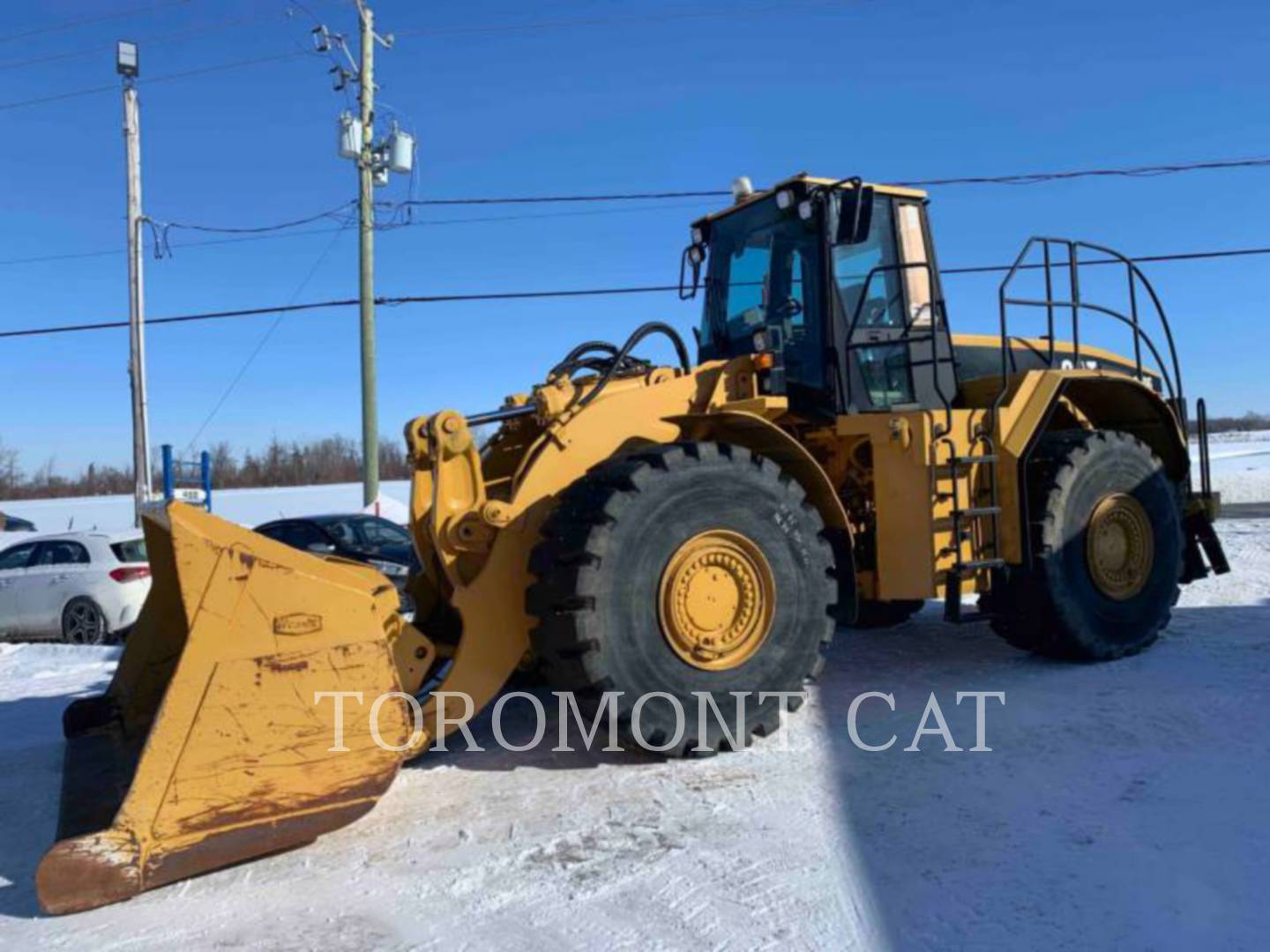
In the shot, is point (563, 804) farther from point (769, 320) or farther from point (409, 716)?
point (769, 320)

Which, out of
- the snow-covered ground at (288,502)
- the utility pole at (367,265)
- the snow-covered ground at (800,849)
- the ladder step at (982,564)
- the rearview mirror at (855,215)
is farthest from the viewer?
the snow-covered ground at (288,502)

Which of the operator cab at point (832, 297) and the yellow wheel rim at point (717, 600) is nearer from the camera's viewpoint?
the yellow wheel rim at point (717, 600)

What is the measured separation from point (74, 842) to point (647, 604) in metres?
2.38

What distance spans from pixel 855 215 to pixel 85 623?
9.50m

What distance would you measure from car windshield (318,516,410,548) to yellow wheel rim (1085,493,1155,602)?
286 inches

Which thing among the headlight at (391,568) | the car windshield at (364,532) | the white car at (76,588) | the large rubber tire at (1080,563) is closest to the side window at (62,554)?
the white car at (76,588)

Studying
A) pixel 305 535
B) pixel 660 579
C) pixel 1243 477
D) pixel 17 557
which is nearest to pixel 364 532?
pixel 305 535

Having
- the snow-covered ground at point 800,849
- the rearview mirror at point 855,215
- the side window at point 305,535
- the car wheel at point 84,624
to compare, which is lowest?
the car wheel at point 84,624

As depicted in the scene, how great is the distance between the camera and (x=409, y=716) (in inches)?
157

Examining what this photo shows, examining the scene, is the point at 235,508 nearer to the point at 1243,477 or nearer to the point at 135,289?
the point at 135,289

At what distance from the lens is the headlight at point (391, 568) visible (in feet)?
32.9

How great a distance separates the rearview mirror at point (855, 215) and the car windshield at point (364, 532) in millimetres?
7032

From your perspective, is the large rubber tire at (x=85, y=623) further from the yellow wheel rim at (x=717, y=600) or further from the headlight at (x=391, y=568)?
the yellow wheel rim at (x=717, y=600)

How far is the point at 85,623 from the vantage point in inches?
417
